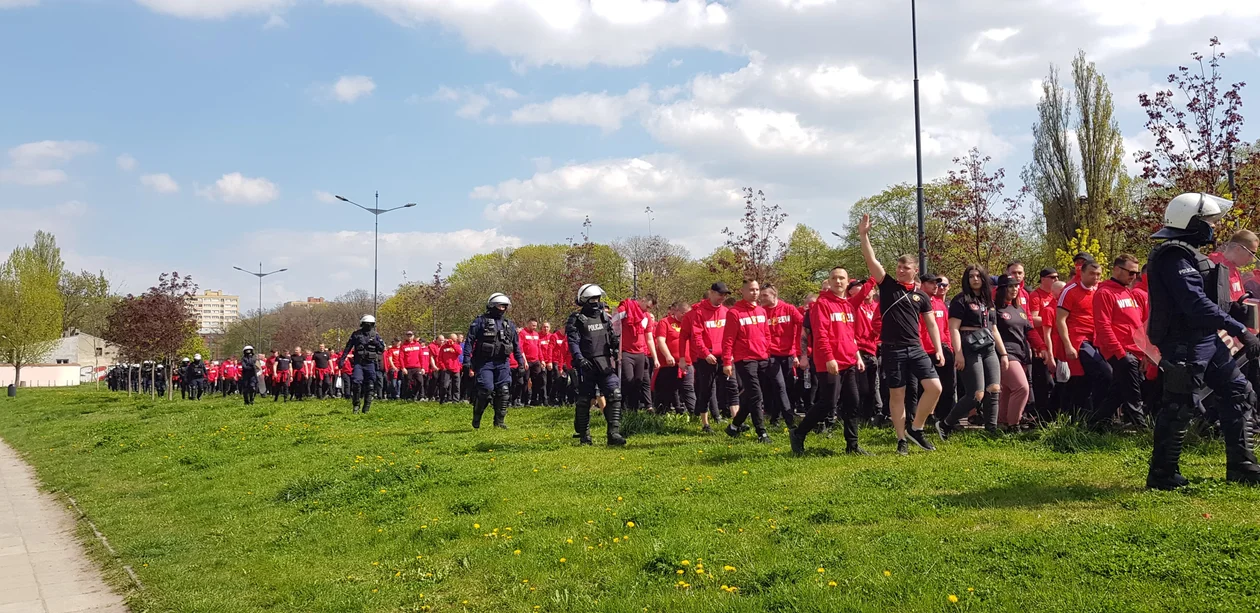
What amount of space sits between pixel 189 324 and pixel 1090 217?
36045 mm

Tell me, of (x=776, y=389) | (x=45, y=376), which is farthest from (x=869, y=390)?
(x=45, y=376)

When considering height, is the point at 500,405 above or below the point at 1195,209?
below

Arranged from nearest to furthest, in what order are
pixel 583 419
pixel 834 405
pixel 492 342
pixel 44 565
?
pixel 44 565 < pixel 834 405 < pixel 583 419 < pixel 492 342

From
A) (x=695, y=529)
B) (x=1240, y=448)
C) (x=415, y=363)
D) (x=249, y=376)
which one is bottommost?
(x=695, y=529)

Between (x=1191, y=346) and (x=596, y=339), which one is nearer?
(x=1191, y=346)

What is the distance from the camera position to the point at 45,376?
86.9 meters

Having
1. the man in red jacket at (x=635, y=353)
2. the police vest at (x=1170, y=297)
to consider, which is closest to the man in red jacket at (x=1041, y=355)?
the police vest at (x=1170, y=297)

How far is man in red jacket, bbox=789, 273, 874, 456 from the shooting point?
30.4ft

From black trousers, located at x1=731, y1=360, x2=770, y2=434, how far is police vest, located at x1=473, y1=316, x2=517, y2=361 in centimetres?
371

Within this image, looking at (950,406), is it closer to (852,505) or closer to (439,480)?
(852,505)

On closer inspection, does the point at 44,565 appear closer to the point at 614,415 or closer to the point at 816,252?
the point at 614,415

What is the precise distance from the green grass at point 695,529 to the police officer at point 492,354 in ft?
7.79

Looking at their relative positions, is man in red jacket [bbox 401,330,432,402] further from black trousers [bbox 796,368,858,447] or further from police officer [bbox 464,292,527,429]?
black trousers [bbox 796,368,858,447]

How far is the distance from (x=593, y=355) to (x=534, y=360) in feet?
37.2
